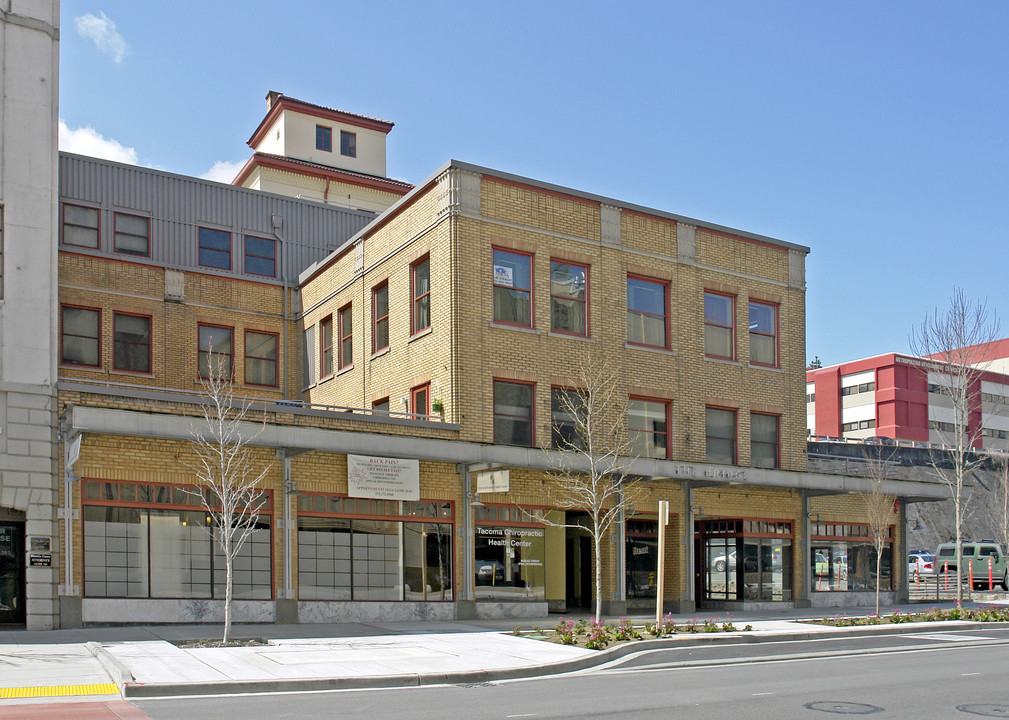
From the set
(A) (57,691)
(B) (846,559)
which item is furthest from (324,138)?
(A) (57,691)

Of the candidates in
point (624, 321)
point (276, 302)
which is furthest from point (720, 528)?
point (276, 302)

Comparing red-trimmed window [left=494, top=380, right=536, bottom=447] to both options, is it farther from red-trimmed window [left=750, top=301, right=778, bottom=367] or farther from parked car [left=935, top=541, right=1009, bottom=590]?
parked car [left=935, top=541, right=1009, bottom=590]

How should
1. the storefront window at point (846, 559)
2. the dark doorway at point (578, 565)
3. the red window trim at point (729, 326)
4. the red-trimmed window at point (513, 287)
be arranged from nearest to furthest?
the red-trimmed window at point (513, 287) < the dark doorway at point (578, 565) < the red window trim at point (729, 326) < the storefront window at point (846, 559)

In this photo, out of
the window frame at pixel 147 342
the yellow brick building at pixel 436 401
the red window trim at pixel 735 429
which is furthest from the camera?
the window frame at pixel 147 342

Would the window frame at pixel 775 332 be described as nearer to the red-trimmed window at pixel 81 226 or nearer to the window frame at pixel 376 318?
the window frame at pixel 376 318

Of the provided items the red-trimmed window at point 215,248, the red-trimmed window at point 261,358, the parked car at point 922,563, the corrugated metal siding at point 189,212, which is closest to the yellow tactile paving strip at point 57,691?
the corrugated metal siding at point 189,212

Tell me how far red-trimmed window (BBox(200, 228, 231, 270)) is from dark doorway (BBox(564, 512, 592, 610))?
48.4 ft

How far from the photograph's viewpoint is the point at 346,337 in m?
32.1

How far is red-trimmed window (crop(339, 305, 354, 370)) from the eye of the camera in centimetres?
3180

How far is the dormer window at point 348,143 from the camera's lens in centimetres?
5309

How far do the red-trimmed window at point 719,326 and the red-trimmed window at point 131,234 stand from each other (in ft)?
58.3

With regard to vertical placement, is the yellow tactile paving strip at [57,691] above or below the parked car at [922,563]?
above

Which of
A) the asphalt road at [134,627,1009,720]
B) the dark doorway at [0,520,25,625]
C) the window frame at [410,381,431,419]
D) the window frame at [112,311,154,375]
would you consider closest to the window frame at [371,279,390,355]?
the window frame at [410,381,431,419]

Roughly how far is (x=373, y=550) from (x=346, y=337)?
923 cm
